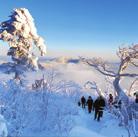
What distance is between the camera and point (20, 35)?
1358 inches

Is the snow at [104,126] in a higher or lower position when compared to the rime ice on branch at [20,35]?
lower

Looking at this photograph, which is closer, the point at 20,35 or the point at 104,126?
the point at 104,126

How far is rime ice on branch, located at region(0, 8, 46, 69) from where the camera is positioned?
34156 mm

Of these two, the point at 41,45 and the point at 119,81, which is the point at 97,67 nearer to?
the point at 119,81

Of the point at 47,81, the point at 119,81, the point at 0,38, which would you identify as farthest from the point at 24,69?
the point at 47,81

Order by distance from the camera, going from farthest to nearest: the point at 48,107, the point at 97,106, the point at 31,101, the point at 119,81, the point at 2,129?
1. the point at 119,81
2. the point at 97,106
3. the point at 48,107
4. the point at 31,101
5. the point at 2,129

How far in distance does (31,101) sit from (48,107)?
237 cm

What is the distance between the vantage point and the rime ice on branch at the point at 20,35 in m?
34.2

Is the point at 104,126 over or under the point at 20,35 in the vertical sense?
under

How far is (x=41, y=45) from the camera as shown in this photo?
118 feet

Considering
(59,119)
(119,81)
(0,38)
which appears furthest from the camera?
(0,38)

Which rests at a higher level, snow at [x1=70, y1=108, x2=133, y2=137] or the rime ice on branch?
the rime ice on branch

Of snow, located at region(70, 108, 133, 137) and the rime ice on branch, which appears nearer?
snow, located at region(70, 108, 133, 137)

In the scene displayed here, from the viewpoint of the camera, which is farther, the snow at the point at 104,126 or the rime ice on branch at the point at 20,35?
the rime ice on branch at the point at 20,35
